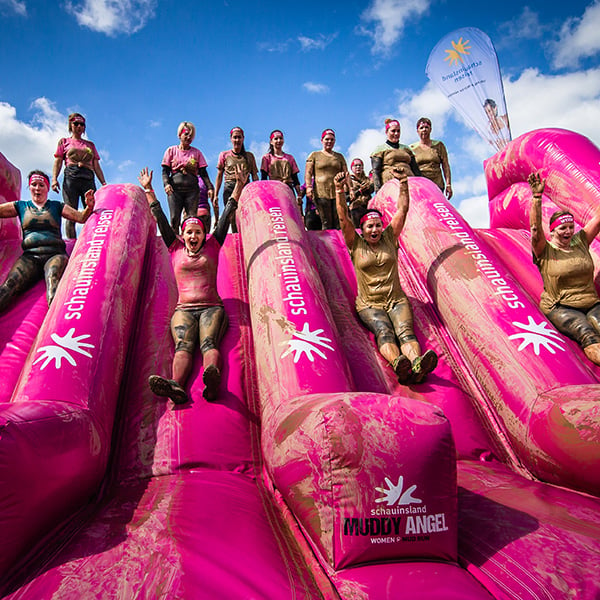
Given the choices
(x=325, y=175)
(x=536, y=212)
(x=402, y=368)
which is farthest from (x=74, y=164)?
(x=536, y=212)

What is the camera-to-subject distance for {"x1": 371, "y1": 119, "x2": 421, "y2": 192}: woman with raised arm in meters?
5.12

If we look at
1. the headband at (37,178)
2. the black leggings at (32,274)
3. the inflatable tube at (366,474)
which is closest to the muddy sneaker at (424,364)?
the inflatable tube at (366,474)

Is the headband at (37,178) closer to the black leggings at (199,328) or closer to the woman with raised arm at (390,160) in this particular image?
the black leggings at (199,328)

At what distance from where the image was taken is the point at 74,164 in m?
4.79

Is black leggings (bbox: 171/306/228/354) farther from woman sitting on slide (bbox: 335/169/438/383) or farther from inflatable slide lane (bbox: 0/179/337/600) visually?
woman sitting on slide (bbox: 335/169/438/383)

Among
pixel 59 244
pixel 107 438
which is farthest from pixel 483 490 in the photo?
pixel 59 244

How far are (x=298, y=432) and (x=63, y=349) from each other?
4.75 ft

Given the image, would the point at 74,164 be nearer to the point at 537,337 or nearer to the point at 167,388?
the point at 167,388

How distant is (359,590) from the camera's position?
133cm

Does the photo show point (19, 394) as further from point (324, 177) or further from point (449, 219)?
point (324, 177)

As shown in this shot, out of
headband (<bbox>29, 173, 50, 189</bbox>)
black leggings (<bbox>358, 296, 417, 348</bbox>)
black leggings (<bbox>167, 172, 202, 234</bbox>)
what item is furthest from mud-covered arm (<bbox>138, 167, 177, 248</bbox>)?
black leggings (<bbox>358, 296, 417, 348</bbox>)

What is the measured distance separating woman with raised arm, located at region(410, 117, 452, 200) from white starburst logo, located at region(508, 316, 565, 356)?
3.00 meters

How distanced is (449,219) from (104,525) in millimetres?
3218

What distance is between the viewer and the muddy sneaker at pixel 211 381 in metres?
2.45
